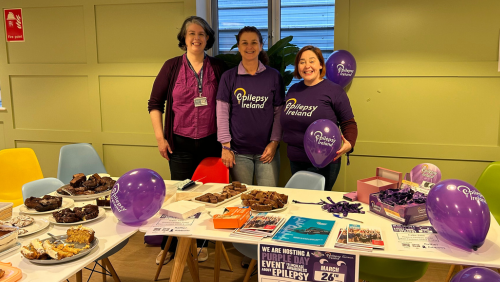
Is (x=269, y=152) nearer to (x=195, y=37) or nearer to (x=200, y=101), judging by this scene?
(x=200, y=101)

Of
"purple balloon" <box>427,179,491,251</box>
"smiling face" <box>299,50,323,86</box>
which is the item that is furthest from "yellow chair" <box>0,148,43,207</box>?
"purple balloon" <box>427,179,491,251</box>

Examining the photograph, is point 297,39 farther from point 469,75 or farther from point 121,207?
point 121,207

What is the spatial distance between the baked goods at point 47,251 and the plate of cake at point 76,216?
0.30 meters

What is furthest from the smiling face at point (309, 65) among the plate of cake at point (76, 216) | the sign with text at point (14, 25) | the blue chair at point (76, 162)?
the sign with text at point (14, 25)

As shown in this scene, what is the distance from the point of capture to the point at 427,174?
2.13 meters

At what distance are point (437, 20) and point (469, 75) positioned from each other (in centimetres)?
54

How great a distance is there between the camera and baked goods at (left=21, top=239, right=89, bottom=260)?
4.69ft

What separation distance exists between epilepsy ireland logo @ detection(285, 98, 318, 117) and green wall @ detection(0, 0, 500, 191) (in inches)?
40.1

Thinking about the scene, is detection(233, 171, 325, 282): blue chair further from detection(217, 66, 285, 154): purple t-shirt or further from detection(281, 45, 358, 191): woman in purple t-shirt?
detection(217, 66, 285, 154): purple t-shirt

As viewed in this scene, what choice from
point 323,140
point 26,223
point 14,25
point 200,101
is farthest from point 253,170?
point 14,25

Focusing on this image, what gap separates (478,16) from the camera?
10.2 feet

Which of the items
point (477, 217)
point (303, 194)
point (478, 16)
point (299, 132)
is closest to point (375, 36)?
point (478, 16)

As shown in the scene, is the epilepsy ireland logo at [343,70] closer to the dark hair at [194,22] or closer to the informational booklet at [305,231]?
the dark hair at [194,22]

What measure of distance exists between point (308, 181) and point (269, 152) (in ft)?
1.59
